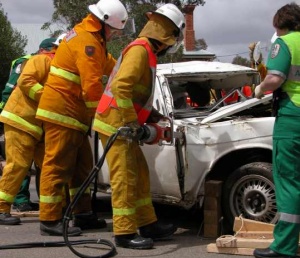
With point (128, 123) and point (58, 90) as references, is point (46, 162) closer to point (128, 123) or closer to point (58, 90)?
point (58, 90)

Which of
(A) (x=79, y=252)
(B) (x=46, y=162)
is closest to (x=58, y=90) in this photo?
(B) (x=46, y=162)

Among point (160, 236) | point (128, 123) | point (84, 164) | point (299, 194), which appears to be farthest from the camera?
point (84, 164)

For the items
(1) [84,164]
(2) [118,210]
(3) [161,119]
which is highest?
(3) [161,119]

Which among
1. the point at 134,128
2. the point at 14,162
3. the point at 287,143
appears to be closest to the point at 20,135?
the point at 14,162

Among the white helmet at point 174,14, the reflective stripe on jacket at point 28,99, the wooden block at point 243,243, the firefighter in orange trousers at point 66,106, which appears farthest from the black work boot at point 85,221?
the white helmet at point 174,14

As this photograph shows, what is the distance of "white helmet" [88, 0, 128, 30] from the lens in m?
5.38

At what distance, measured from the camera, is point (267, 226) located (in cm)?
484

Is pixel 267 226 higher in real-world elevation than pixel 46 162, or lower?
lower

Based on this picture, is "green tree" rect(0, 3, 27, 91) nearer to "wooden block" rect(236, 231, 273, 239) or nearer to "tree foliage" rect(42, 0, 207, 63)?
"tree foliage" rect(42, 0, 207, 63)

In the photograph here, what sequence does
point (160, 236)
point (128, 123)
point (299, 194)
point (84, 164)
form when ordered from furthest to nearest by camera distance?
point (84, 164), point (160, 236), point (128, 123), point (299, 194)

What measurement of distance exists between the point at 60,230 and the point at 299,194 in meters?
2.29

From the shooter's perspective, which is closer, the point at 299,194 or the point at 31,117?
the point at 299,194

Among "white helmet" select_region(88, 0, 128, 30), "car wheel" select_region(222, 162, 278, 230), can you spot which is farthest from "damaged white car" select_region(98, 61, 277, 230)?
"white helmet" select_region(88, 0, 128, 30)

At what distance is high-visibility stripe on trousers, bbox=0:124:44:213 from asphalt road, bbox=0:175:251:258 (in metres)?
0.32
